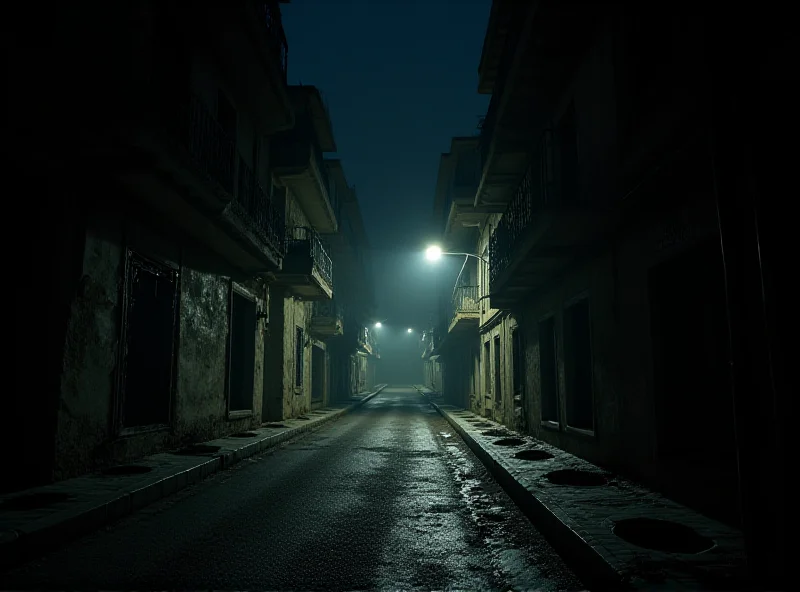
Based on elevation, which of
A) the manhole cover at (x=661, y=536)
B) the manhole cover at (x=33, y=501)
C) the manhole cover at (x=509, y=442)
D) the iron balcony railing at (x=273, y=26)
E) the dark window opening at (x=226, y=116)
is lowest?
the manhole cover at (x=509, y=442)

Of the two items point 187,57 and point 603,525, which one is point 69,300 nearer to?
point 187,57

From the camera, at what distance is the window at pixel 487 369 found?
19.7 metres

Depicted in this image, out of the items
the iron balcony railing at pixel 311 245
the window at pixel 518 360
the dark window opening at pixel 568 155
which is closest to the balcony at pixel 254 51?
the iron balcony railing at pixel 311 245

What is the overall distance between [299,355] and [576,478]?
14314 millimetres

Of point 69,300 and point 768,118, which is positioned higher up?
point 768,118

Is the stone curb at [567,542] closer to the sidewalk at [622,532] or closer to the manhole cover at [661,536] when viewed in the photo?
the sidewalk at [622,532]

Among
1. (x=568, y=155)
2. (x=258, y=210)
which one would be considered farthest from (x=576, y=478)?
(x=258, y=210)

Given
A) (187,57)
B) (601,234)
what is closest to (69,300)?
(187,57)

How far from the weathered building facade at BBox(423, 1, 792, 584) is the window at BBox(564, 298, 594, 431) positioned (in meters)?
0.03

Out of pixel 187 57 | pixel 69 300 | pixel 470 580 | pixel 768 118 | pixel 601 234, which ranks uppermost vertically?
pixel 187 57

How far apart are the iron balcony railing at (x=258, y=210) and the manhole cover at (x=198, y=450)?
4214 mm

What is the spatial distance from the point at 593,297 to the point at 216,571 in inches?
250

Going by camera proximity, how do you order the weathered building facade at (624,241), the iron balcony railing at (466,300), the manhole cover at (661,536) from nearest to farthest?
the manhole cover at (661,536)
the weathered building facade at (624,241)
the iron balcony railing at (466,300)

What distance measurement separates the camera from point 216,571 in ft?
12.6
